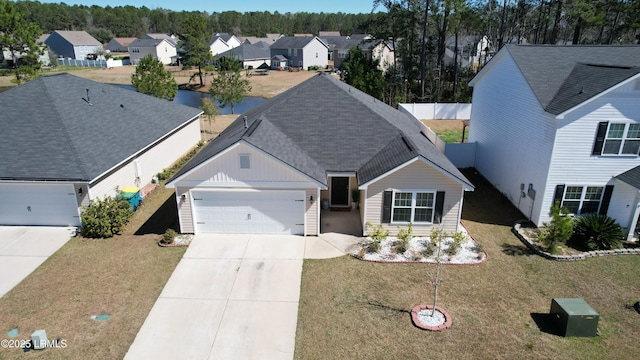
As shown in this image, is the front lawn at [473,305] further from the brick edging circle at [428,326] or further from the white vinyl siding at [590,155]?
the white vinyl siding at [590,155]

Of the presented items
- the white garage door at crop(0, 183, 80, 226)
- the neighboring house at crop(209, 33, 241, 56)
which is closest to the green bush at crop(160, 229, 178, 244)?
the white garage door at crop(0, 183, 80, 226)

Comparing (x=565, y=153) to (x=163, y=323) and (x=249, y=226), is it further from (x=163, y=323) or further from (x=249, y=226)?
(x=163, y=323)

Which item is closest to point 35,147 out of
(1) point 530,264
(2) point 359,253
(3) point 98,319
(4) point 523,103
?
(3) point 98,319

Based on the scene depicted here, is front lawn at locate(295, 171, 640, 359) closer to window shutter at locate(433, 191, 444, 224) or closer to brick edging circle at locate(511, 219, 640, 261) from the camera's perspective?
brick edging circle at locate(511, 219, 640, 261)

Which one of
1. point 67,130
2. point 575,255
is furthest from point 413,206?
point 67,130

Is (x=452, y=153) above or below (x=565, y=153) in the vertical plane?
below

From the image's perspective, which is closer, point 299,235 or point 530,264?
point 530,264

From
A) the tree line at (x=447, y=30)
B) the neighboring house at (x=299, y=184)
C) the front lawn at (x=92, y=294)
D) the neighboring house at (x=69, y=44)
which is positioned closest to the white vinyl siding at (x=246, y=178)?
the neighboring house at (x=299, y=184)

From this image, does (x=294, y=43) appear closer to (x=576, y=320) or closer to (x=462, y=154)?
(x=462, y=154)
